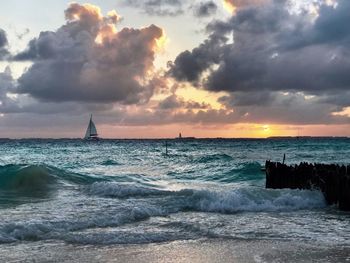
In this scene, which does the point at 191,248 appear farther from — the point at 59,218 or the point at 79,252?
the point at 59,218

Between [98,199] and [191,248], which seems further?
[98,199]

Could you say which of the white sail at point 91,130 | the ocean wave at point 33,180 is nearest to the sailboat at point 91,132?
the white sail at point 91,130

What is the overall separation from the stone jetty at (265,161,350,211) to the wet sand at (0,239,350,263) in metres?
7.74

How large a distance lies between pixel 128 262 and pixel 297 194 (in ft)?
39.7

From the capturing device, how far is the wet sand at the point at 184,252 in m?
10.1

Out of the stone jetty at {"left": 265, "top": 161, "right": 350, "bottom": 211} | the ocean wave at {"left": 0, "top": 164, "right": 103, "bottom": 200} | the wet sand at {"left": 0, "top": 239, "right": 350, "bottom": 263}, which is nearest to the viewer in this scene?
the wet sand at {"left": 0, "top": 239, "right": 350, "bottom": 263}

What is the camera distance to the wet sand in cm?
1011

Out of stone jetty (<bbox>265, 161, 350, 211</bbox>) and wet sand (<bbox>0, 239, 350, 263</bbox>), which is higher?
stone jetty (<bbox>265, 161, 350, 211</bbox>)

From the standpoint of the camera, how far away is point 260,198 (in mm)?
19594

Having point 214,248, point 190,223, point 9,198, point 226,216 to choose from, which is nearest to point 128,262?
point 214,248

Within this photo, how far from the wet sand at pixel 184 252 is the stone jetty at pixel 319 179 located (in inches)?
305

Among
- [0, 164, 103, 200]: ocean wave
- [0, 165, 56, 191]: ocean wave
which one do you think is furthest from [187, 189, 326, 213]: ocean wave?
[0, 165, 56, 191]: ocean wave

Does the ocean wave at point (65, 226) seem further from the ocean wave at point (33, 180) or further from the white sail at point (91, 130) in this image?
the white sail at point (91, 130)

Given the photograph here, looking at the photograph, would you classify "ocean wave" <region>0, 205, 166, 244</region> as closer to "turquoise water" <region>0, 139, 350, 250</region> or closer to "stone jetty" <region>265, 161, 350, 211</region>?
"turquoise water" <region>0, 139, 350, 250</region>
